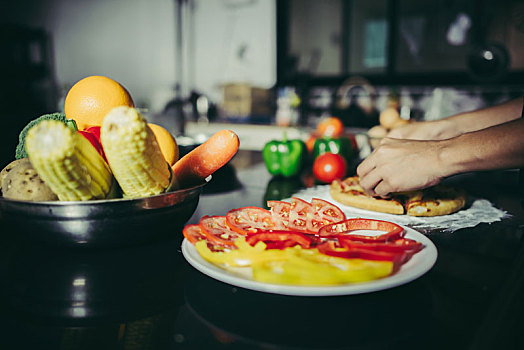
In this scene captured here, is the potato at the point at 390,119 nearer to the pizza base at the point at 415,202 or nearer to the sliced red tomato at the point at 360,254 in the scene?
the pizza base at the point at 415,202

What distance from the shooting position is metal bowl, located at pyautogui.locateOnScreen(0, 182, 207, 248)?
1.85 ft

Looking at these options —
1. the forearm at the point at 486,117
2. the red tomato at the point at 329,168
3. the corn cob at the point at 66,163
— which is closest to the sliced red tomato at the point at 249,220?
the corn cob at the point at 66,163

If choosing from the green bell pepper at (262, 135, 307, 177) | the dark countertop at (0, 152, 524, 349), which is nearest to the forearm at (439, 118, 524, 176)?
the dark countertop at (0, 152, 524, 349)

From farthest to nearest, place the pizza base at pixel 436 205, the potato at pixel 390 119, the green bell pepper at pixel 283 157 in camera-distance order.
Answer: the potato at pixel 390 119, the green bell pepper at pixel 283 157, the pizza base at pixel 436 205

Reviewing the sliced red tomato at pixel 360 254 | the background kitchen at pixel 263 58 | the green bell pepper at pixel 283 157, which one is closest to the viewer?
the sliced red tomato at pixel 360 254

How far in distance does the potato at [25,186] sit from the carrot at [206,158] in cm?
22

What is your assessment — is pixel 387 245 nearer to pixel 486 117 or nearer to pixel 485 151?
pixel 485 151

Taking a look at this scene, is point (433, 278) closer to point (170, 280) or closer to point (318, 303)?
point (318, 303)

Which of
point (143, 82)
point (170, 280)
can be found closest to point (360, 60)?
point (143, 82)

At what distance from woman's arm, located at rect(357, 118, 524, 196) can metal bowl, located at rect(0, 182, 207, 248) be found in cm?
47

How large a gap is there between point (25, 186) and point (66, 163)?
0.14 m

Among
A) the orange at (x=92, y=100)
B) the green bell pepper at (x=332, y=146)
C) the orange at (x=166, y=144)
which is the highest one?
the orange at (x=92, y=100)

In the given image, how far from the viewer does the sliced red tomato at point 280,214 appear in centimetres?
70

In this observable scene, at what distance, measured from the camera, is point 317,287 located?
46cm
